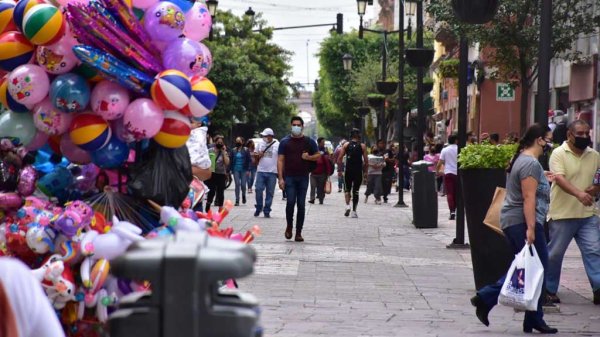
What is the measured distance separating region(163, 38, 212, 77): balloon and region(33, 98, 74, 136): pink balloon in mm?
623

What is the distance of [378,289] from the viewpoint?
12289 millimetres

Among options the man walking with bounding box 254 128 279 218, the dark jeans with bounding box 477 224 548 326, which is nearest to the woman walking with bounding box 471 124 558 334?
the dark jeans with bounding box 477 224 548 326

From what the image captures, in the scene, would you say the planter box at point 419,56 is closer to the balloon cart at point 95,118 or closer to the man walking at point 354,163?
the man walking at point 354,163

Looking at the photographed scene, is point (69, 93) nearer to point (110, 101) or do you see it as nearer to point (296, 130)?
point (110, 101)

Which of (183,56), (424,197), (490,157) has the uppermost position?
(183,56)

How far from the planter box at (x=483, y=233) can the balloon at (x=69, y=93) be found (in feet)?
18.8

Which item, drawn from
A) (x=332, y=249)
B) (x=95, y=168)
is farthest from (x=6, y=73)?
(x=332, y=249)

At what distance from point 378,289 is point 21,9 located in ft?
19.5

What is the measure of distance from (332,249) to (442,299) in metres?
5.22

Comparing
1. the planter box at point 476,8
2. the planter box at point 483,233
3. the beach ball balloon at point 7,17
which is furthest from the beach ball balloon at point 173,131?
the planter box at point 476,8

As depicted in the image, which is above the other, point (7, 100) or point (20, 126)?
point (7, 100)

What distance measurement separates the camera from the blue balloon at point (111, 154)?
7.12m

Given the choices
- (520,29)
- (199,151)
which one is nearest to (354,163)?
(520,29)

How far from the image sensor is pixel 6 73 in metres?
7.41
